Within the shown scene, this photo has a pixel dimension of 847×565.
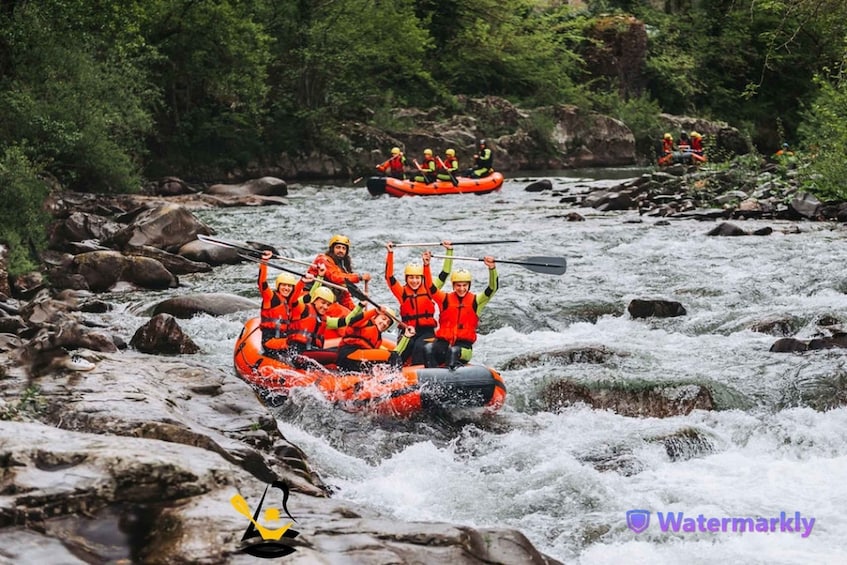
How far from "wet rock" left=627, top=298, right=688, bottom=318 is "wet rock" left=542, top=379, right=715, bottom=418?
2432 mm

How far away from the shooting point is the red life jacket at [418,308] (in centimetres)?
868

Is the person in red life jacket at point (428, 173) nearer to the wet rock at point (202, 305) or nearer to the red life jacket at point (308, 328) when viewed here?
the wet rock at point (202, 305)

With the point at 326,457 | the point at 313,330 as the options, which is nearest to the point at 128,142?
the point at 313,330

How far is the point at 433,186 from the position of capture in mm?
22672

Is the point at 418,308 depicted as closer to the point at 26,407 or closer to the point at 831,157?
the point at 26,407

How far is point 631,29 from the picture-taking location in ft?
119

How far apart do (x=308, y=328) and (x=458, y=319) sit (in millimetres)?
1338

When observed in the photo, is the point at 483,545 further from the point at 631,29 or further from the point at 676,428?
the point at 631,29

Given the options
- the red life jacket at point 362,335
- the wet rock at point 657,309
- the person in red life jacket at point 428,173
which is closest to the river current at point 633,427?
the wet rock at point 657,309

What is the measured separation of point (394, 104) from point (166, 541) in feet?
89.7

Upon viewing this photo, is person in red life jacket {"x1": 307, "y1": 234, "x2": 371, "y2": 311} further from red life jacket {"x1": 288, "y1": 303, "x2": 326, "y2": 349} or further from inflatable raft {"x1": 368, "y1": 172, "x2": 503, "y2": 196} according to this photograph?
inflatable raft {"x1": 368, "y1": 172, "x2": 503, "y2": 196}

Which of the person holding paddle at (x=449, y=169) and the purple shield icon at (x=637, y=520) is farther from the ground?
the person holding paddle at (x=449, y=169)

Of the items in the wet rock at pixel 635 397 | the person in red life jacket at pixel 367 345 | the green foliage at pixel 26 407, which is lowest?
the wet rock at pixel 635 397

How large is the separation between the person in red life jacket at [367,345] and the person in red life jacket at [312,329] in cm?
8
